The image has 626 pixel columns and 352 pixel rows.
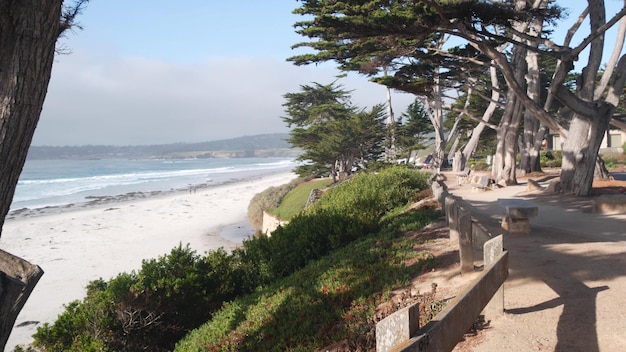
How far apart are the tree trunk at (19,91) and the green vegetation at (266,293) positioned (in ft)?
9.42

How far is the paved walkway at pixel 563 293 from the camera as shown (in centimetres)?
396

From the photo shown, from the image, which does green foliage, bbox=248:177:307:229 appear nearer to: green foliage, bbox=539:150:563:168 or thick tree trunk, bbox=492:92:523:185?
thick tree trunk, bbox=492:92:523:185

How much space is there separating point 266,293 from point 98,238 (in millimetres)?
22835

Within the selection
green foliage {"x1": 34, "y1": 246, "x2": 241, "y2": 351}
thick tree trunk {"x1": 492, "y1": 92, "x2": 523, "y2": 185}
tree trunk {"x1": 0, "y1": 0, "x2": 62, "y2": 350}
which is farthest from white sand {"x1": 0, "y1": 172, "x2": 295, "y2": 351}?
thick tree trunk {"x1": 492, "y1": 92, "x2": 523, "y2": 185}

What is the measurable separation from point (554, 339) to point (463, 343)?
762 millimetres

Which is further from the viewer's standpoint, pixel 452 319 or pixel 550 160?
pixel 550 160

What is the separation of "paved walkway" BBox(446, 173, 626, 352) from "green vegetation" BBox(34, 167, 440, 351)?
4.45 feet

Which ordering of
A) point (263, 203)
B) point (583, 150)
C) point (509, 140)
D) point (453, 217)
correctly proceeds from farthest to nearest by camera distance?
point (263, 203) → point (509, 140) → point (583, 150) → point (453, 217)

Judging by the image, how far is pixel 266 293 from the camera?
744 cm

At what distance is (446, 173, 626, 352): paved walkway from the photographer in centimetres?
396

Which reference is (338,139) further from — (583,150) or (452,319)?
(452,319)

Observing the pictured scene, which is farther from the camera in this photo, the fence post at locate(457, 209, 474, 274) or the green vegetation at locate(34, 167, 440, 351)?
the green vegetation at locate(34, 167, 440, 351)

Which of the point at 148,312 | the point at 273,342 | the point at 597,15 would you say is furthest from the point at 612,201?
the point at 148,312

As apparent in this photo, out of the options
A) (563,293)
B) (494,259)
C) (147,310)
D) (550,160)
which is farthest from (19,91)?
(550,160)
